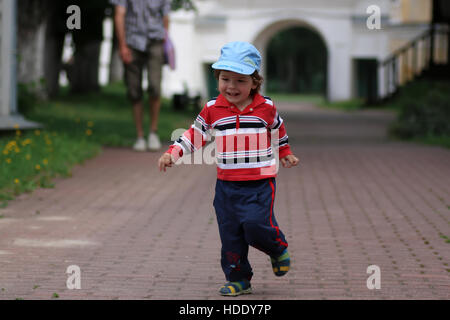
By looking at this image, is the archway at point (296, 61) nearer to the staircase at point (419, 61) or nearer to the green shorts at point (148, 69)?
the staircase at point (419, 61)

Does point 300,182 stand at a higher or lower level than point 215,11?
lower

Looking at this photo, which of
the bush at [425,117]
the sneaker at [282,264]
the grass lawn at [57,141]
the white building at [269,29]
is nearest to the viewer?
the sneaker at [282,264]

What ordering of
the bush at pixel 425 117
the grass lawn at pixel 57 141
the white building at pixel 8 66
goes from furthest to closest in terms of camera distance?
the bush at pixel 425 117 → the white building at pixel 8 66 → the grass lawn at pixel 57 141

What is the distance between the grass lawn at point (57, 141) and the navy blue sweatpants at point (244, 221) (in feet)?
11.3

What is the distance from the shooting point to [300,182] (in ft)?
30.2

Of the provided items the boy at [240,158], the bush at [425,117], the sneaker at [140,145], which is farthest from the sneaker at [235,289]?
the bush at [425,117]

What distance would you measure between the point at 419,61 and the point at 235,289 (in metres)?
26.2

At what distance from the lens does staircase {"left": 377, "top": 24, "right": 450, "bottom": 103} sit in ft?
63.1

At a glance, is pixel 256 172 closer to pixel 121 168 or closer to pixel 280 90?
pixel 121 168

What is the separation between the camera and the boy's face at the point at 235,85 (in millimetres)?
4516

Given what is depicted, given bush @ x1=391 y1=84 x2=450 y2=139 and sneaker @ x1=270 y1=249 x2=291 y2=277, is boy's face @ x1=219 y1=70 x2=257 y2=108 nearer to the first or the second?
sneaker @ x1=270 y1=249 x2=291 y2=277
